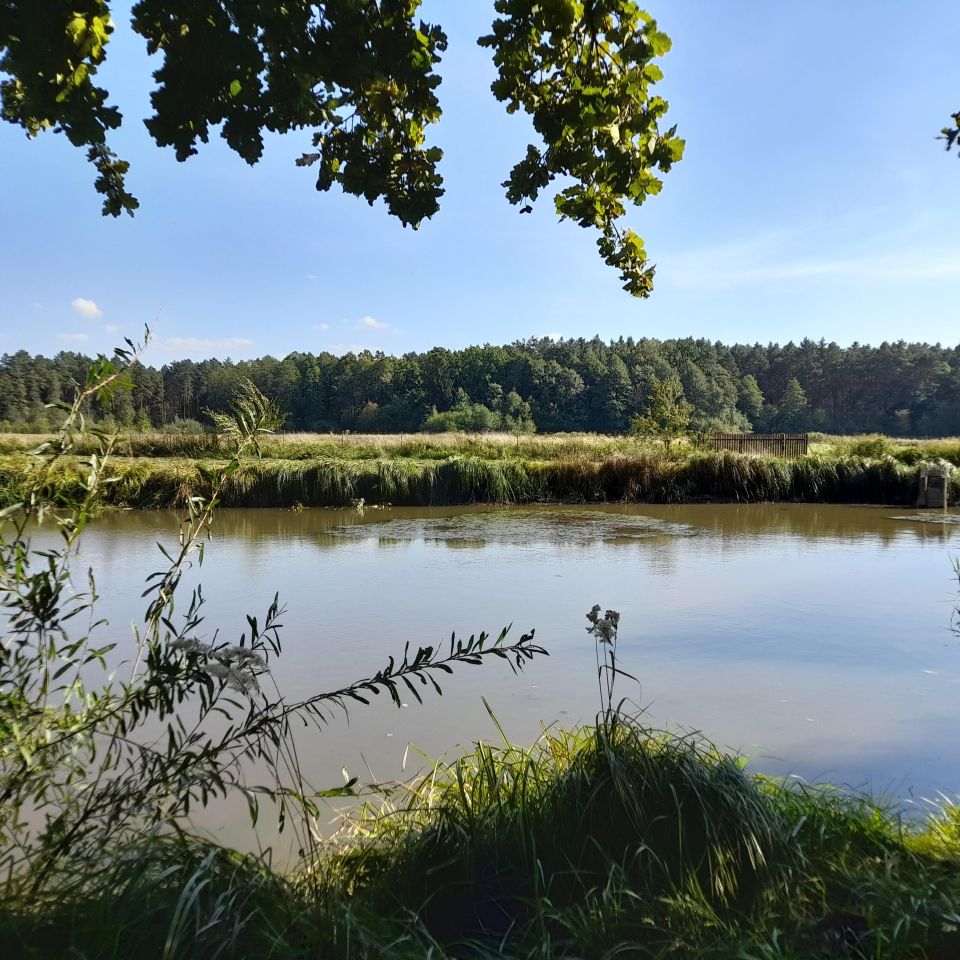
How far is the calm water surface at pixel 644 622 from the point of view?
2.95 m

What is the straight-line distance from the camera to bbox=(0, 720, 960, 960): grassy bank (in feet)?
4.48

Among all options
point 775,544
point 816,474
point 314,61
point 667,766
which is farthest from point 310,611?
point 816,474

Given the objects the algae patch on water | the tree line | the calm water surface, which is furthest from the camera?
the tree line

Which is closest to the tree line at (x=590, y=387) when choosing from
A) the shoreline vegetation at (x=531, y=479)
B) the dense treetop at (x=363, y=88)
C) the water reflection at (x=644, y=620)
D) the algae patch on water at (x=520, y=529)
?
the shoreline vegetation at (x=531, y=479)

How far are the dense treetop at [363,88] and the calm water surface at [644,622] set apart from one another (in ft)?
6.06

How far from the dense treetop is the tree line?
1948 inches

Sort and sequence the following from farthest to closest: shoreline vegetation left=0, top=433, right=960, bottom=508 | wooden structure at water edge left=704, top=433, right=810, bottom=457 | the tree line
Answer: the tree line < wooden structure at water edge left=704, top=433, right=810, bottom=457 < shoreline vegetation left=0, top=433, right=960, bottom=508

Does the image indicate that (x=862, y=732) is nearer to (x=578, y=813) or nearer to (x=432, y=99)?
(x=578, y=813)

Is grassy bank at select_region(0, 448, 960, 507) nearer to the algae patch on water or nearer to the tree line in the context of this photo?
the algae patch on water

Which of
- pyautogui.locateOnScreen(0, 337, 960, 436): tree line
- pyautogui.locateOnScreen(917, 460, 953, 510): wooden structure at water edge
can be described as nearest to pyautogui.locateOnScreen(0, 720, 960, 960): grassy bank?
pyautogui.locateOnScreen(917, 460, 953, 510): wooden structure at water edge

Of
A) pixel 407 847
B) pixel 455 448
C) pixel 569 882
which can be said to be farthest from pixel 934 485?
pixel 407 847

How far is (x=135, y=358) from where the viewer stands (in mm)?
1745

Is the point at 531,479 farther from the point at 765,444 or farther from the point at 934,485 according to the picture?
the point at 765,444

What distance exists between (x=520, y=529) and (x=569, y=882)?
797cm
